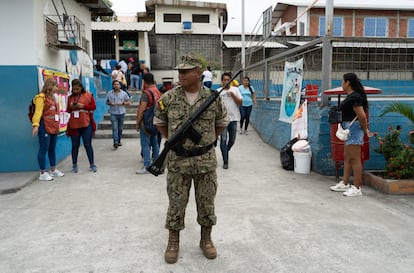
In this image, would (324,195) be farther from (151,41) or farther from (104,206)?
(151,41)

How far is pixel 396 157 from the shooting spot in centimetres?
531

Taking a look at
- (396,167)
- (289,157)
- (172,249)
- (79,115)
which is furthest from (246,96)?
(172,249)

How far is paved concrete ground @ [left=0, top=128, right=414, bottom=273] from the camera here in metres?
3.13

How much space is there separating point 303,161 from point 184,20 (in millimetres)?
21263

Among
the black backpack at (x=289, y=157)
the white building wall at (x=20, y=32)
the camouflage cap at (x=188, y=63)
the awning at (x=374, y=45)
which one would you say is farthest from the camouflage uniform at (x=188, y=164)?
the white building wall at (x=20, y=32)

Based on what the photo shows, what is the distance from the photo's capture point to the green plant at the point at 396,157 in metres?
5.25

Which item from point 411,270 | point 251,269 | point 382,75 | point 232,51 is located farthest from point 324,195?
point 232,51

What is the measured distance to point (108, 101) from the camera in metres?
8.85

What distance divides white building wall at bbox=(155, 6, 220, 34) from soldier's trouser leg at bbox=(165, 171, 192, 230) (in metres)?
23.2

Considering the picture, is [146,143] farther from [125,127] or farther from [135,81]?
[135,81]

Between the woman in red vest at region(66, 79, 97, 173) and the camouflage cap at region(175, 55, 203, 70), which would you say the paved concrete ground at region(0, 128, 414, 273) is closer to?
the woman in red vest at region(66, 79, 97, 173)

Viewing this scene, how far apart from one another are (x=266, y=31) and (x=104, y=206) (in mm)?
11418

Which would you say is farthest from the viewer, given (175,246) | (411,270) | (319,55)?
(319,55)

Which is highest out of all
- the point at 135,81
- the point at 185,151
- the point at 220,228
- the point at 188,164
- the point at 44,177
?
the point at 135,81
